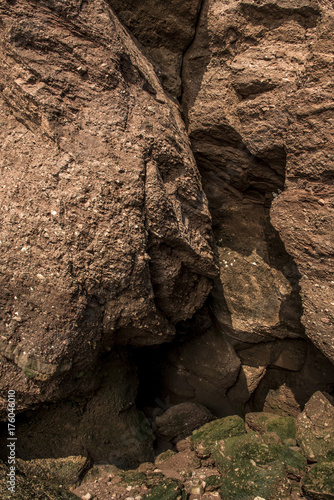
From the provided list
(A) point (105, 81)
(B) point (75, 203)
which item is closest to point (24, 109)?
(A) point (105, 81)

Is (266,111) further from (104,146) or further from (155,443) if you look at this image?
(155,443)

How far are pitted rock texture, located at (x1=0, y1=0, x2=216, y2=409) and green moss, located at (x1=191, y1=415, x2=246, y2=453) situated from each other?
1.10 metres

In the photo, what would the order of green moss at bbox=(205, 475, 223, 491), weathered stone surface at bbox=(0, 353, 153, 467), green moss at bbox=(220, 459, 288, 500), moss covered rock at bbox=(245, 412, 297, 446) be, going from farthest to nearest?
moss covered rock at bbox=(245, 412, 297, 446) < weathered stone surface at bbox=(0, 353, 153, 467) < green moss at bbox=(205, 475, 223, 491) < green moss at bbox=(220, 459, 288, 500)

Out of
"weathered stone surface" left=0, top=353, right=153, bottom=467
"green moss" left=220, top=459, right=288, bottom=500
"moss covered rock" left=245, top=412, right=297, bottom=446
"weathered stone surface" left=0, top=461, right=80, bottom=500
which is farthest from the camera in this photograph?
"moss covered rock" left=245, top=412, right=297, bottom=446

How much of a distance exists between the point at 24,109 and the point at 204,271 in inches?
60.0

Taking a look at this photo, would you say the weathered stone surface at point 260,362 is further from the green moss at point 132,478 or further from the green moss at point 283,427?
the green moss at point 132,478

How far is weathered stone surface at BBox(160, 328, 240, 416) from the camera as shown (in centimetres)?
312

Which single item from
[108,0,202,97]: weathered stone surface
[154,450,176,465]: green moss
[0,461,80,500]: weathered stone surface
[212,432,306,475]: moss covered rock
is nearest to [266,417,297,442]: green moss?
[212,432,306,475]: moss covered rock

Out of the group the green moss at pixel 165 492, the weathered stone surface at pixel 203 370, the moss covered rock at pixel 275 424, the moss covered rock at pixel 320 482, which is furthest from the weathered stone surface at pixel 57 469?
the moss covered rock at pixel 320 482

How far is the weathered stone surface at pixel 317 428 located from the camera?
2.46m

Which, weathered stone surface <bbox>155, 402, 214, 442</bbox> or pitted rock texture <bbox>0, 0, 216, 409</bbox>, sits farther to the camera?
weathered stone surface <bbox>155, 402, 214, 442</bbox>

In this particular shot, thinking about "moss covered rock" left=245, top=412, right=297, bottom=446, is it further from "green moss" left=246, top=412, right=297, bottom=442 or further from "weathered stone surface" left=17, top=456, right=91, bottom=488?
"weathered stone surface" left=17, top=456, right=91, bottom=488

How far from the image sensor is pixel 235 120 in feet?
8.74

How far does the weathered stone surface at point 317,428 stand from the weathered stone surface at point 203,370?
657 millimetres
